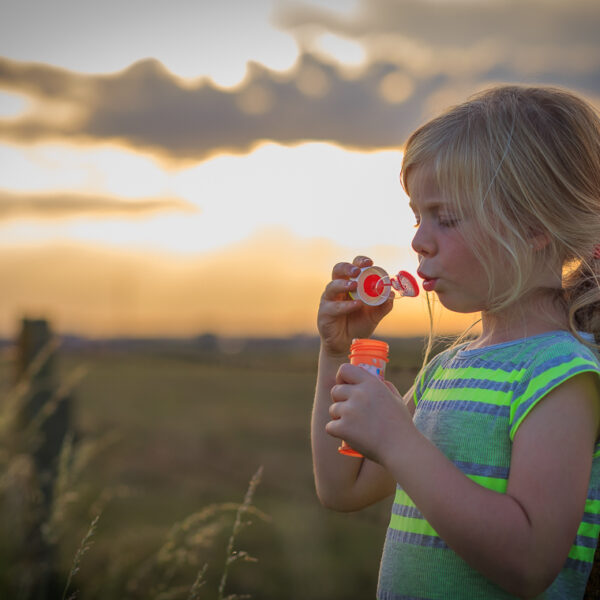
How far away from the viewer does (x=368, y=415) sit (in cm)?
135

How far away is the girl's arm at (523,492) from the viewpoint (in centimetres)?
122

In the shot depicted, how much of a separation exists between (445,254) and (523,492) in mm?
499

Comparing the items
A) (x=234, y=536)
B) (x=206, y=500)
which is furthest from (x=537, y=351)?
(x=206, y=500)

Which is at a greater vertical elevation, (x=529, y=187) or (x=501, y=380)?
(x=529, y=187)

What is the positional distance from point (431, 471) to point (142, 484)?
6586 millimetres

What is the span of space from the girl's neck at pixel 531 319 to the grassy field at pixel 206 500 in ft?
2.31

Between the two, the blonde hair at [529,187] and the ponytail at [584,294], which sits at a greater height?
the blonde hair at [529,187]

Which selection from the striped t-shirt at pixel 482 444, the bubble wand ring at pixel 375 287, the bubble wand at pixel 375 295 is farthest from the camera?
the bubble wand ring at pixel 375 287

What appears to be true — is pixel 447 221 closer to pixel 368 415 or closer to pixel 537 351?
pixel 537 351

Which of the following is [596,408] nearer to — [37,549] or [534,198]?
[534,198]

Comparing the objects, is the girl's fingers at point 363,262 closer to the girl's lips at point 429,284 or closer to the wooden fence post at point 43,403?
the girl's lips at point 429,284

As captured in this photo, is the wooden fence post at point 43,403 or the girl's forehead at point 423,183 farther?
the wooden fence post at point 43,403

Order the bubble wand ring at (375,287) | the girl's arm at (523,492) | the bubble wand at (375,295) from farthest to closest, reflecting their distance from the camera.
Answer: the bubble wand ring at (375,287) < the bubble wand at (375,295) < the girl's arm at (523,492)

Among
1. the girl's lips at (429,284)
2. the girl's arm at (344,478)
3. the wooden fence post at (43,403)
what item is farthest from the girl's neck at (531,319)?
the wooden fence post at (43,403)
